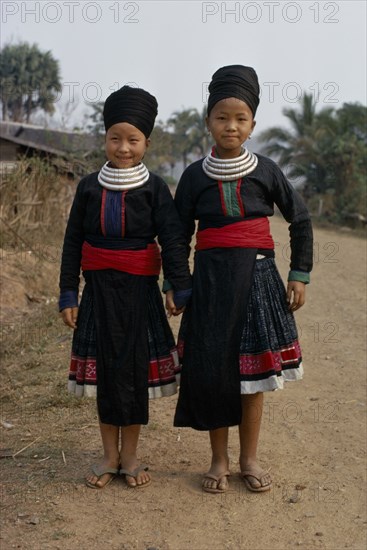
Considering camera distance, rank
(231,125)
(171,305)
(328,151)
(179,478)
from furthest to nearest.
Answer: (328,151), (179,478), (171,305), (231,125)

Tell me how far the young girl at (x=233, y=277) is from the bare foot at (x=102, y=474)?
1.42ft

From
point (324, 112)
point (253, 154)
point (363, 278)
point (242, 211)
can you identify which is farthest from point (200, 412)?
point (324, 112)

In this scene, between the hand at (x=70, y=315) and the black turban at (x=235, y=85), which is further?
the hand at (x=70, y=315)

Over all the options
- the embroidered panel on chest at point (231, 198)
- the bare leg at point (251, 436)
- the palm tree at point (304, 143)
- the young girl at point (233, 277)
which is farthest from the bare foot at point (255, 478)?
the palm tree at point (304, 143)

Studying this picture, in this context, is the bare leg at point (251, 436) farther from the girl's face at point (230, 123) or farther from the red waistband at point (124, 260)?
the girl's face at point (230, 123)

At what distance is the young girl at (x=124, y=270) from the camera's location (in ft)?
10.3

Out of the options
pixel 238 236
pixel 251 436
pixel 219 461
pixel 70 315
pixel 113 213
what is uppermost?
pixel 113 213

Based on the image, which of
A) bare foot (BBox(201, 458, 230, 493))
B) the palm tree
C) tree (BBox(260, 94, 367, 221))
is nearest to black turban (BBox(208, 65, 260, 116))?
bare foot (BBox(201, 458, 230, 493))

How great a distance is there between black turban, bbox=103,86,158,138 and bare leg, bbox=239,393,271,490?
1310 millimetres

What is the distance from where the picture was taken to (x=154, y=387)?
10.7 ft

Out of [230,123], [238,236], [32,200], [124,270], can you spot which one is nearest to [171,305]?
[124,270]

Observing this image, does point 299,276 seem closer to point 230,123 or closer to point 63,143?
point 230,123

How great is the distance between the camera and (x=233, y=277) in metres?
3.13

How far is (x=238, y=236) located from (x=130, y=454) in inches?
45.2
